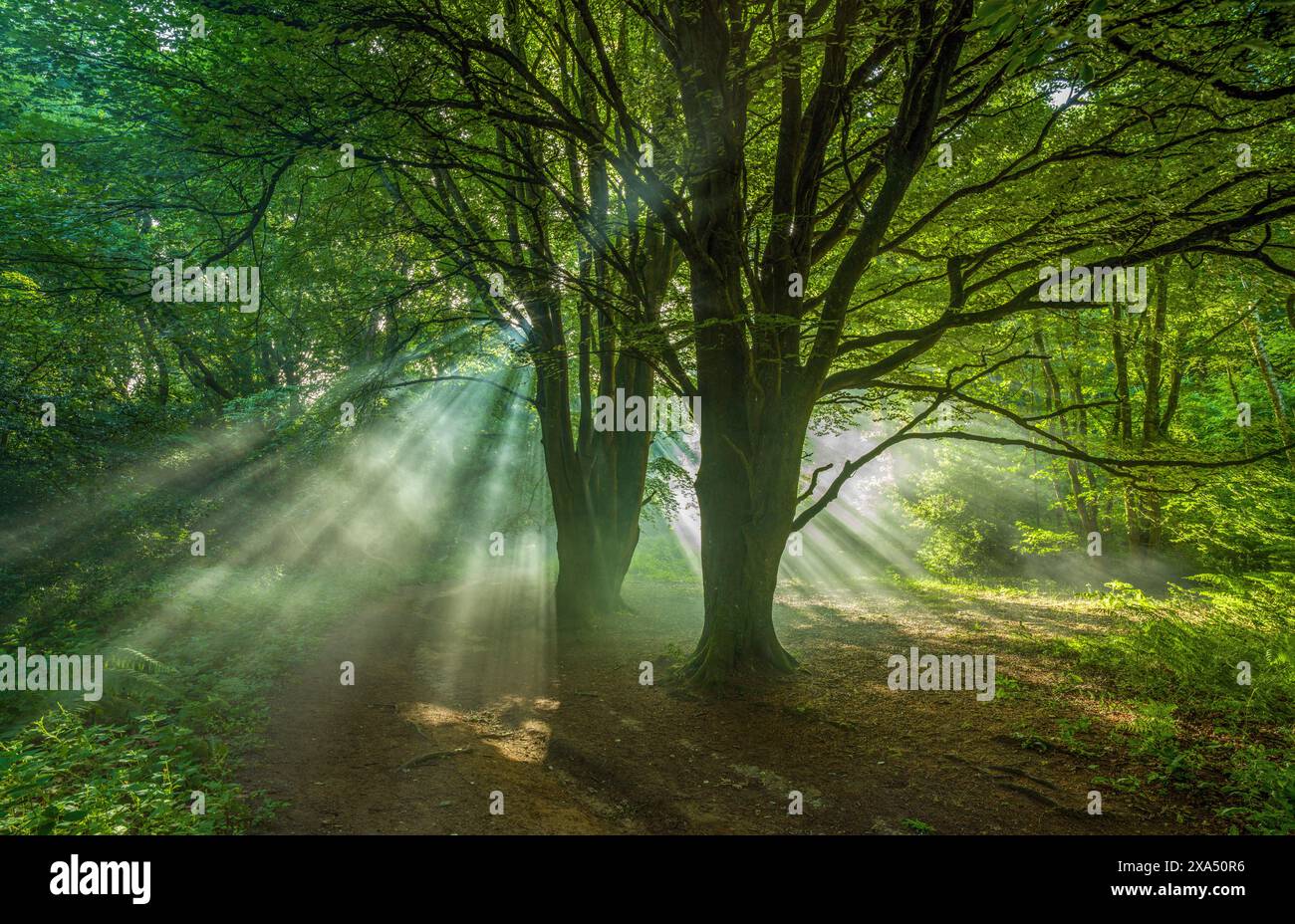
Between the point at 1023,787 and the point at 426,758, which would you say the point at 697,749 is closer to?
the point at 426,758

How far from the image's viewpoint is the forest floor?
448 cm

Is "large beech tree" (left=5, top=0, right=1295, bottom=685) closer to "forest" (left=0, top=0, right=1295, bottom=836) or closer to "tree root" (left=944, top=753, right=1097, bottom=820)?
"forest" (left=0, top=0, right=1295, bottom=836)

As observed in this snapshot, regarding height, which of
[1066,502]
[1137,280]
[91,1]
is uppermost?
[91,1]

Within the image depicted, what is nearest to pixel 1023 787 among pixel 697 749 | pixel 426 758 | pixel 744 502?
pixel 697 749

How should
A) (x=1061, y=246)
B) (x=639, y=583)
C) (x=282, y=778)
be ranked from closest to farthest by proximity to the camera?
1. (x=282, y=778)
2. (x=1061, y=246)
3. (x=639, y=583)

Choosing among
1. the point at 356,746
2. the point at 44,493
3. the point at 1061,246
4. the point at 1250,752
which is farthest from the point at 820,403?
the point at 44,493

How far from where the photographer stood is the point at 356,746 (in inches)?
237

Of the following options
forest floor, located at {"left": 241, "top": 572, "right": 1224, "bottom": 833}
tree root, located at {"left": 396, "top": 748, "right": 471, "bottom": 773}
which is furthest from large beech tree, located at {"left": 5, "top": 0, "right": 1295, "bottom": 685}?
tree root, located at {"left": 396, "top": 748, "right": 471, "bottom": 773}

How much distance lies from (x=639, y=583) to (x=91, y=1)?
652 inches

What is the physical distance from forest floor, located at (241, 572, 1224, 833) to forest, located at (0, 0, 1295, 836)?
6 cm

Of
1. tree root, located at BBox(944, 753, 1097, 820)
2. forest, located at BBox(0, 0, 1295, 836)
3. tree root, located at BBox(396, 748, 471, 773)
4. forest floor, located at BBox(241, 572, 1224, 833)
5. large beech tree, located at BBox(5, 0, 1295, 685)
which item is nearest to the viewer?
tree root, located at BBox(944, 753, 1097, 820)

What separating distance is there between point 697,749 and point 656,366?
4.69 metres

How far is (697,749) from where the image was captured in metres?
6.07
